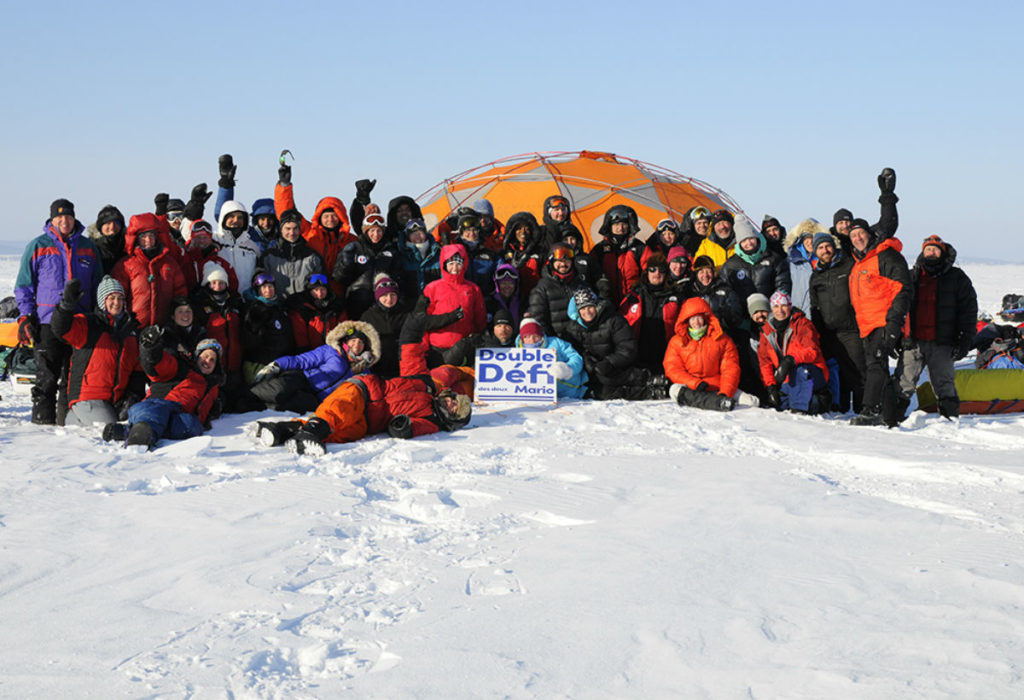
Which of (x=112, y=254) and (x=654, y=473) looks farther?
(x=112, y=254)

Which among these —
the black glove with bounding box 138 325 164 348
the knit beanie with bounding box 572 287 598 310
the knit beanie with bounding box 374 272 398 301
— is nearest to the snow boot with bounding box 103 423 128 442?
the black glove with bounding box 138 325 164 348

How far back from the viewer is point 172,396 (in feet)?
19.8

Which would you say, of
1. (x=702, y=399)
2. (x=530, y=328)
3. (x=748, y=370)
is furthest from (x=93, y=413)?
(x=748, y=370)

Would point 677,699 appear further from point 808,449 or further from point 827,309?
point 827,309

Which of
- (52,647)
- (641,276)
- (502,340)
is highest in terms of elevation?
(641,276)

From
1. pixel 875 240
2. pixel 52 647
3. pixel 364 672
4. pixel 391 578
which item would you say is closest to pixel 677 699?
pixel 364 672

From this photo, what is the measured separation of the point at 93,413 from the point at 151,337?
0.69 meters

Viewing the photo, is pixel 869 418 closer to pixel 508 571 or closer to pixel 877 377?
pixel 877 377

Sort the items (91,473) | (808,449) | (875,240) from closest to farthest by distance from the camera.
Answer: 1. (91,473)
2. (808,449)
3. (875,240)

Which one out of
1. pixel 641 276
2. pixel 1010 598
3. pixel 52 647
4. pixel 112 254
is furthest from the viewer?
pixel 641 276

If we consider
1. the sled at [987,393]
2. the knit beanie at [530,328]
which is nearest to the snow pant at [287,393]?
the knit beanie at [530,328]

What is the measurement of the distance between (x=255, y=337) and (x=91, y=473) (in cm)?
240

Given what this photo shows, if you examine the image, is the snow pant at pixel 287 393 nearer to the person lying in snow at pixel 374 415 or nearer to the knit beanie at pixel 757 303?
the person lying in snow at pixel 374 415

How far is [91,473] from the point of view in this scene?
15.9ft
